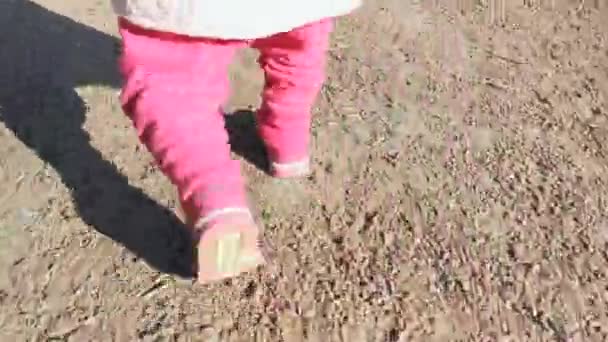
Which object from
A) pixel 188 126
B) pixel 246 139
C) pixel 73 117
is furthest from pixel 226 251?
pixel 73 117

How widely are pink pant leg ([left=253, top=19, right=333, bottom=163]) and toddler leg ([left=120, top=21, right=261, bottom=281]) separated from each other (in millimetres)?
153

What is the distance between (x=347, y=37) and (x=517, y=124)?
0.40 metres

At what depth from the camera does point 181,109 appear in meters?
1.18

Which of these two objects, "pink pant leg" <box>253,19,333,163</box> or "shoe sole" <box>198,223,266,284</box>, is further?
"pink pant leg" <box>253,19,333,163</box>

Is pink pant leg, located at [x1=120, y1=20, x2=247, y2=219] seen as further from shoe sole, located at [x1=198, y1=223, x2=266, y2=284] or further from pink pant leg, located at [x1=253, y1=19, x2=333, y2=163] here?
pink pant leg, located at [x1=253, y1=19, x2=333, y2=163]

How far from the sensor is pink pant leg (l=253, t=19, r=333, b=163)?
1329 mm

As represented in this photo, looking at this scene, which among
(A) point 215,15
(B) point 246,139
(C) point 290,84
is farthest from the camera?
(B) point 246,139

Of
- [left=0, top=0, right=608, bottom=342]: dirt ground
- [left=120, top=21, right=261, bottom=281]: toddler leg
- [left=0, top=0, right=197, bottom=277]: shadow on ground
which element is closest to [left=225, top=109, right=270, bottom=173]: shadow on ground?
[left=0, top=0, right=608, bottom=342]: dirt ground

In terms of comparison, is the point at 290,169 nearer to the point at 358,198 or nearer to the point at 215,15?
the point at 358,198

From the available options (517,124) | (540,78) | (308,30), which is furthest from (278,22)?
(540,78)

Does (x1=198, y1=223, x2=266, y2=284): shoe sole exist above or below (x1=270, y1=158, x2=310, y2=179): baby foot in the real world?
below

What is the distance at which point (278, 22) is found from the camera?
1.18m

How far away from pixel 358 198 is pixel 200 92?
0.34 metres

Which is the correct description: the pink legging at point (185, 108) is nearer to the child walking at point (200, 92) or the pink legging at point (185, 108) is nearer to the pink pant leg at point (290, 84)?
the child walking at point (200, 92)
